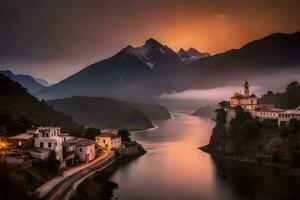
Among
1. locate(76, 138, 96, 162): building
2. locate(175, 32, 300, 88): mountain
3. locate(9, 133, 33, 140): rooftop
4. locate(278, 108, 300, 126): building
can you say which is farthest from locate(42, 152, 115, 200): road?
locate(175, 32, 300, 88): mountain

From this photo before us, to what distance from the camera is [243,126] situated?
4006cm

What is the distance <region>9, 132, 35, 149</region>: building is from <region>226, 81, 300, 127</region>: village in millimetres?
18969

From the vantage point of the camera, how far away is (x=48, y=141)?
27516 millimetres

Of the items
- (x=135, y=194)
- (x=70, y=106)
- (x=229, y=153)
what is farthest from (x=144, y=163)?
(x=70, y=106)

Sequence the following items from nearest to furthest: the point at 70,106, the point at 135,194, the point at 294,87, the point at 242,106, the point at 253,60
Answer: the point at 135,194
the point at 242,106
the point at 294,87
the point at 70,106
the point at 253,60

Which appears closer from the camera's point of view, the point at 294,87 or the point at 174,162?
the point at 174,162

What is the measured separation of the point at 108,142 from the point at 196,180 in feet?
39.3

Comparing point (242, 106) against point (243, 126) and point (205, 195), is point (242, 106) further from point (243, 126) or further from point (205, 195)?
point (205, 195)

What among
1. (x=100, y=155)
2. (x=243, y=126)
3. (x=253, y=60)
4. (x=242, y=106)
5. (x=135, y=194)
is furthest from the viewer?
(x=253, y=60)

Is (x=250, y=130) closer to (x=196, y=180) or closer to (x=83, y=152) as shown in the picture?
(x=196, y=180)

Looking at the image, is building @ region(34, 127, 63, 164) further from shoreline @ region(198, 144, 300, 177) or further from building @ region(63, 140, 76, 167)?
shoreline @ region(198, 144, 300, 177)

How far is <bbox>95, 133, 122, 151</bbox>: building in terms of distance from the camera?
4088cm

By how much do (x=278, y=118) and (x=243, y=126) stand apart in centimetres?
295

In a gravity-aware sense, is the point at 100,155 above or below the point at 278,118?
below
